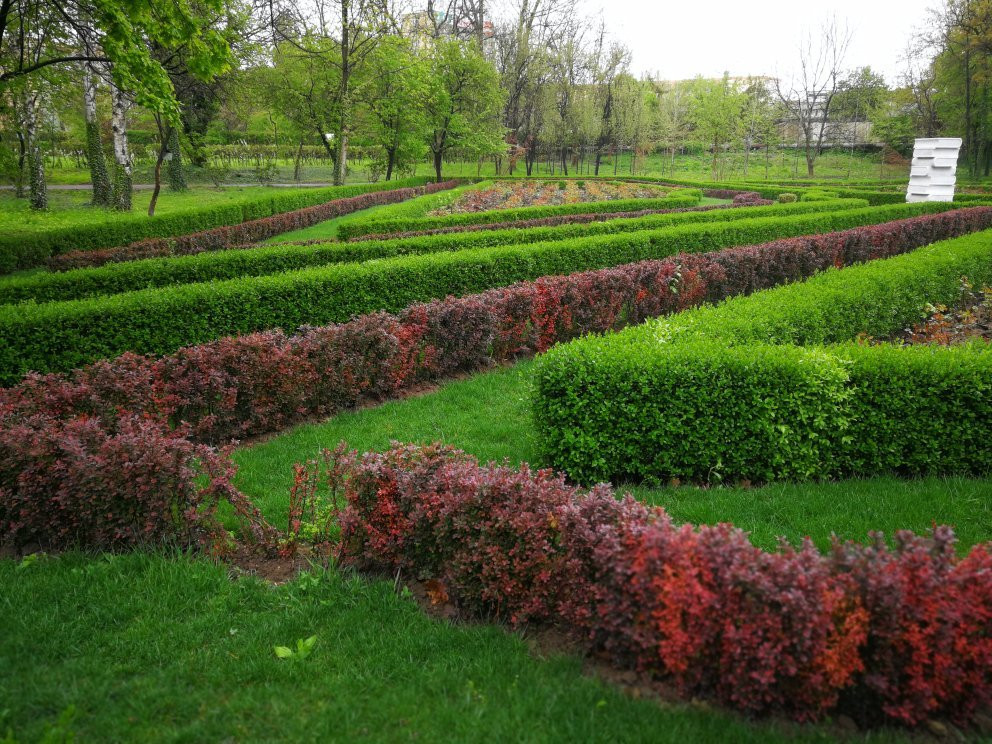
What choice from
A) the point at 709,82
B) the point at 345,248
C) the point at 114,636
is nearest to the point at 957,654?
the point at 114,636

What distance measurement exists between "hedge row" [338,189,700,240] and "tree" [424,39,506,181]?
1715 centimetres

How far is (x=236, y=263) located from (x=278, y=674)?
10.2 metres

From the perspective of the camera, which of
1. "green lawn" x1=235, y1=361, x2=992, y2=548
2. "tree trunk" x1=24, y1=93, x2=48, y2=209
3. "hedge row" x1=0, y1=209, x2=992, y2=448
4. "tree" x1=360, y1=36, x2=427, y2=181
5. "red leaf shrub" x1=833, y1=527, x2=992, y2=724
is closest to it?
"red leaf shrub" x1=833, y1=527, x2=992, y2=724

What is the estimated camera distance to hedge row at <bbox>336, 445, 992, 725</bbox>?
2.32m

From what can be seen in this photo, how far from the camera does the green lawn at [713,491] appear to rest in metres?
3.96

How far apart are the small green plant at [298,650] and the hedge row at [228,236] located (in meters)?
12.8

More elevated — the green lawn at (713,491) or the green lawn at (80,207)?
the green lawn at (80,207)

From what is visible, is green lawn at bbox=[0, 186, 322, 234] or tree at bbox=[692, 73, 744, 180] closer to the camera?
green lawn at bbox=[0, 186, 322, 234]

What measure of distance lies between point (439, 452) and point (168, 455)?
5.25 ft

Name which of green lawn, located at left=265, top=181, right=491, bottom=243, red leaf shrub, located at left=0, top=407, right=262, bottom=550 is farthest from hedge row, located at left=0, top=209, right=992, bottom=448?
green lawn, located at left=265, top=181, right=491, bottom=243

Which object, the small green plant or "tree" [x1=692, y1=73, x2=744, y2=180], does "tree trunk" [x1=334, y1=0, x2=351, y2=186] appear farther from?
the small green plant

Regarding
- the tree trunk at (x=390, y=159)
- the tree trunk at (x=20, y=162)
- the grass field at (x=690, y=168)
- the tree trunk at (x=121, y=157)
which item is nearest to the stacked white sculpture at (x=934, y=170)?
the grass field at (x=690, y=168)

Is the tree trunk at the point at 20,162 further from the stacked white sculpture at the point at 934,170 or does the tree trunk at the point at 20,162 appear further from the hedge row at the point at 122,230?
the stacked white sculpture at the point at 934,170

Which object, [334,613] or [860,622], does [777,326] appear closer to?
[860,622]
